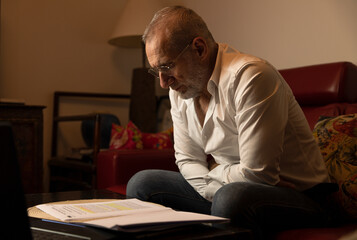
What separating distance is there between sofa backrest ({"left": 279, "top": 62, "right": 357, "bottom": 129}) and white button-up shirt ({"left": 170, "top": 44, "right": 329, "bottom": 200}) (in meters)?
0.50

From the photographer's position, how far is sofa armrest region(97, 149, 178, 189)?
205cm

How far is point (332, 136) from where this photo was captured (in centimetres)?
147

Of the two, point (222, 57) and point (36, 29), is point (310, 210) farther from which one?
point (36, 29)

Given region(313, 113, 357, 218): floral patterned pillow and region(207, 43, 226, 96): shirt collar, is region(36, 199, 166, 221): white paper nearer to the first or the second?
region(207, 43, 226, 96): shirt collar

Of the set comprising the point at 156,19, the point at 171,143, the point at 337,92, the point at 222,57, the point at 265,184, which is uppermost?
the point at 156,19

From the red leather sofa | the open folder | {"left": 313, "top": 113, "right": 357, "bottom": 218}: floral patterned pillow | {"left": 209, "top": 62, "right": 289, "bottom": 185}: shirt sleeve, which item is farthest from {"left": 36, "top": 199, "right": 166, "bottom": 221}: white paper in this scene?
the red leather sofa

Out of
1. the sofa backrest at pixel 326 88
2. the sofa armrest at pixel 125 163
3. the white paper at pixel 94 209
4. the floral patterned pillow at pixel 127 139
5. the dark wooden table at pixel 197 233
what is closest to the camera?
the dark wooden table at pixel 197 233

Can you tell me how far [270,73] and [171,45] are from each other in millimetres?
308

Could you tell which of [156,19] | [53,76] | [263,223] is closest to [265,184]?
[263,223]

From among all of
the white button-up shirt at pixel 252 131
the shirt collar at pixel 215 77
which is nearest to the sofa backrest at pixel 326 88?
the white button-up shirt at pixel 252 131

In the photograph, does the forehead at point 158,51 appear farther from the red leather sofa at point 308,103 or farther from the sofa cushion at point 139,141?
the sofa cushion at point 139,141

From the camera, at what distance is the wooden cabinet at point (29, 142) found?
2.69 meters

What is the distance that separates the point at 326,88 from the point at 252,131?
0.74 meters

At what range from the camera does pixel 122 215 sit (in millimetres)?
959
